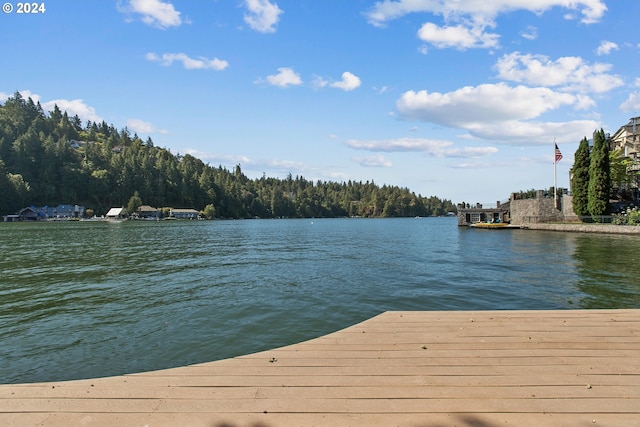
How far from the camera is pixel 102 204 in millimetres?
159500

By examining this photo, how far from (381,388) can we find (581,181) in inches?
2759

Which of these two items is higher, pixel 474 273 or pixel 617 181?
pixel 617 181

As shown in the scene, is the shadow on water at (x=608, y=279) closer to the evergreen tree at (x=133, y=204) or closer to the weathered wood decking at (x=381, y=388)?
the weathered wood decking at (x=381, y=388)

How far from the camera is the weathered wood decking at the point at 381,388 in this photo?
11.8 feet

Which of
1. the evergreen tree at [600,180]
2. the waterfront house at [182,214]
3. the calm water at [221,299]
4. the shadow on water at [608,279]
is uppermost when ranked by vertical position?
the evergreen tree at [600,180]

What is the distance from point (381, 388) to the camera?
416 cm

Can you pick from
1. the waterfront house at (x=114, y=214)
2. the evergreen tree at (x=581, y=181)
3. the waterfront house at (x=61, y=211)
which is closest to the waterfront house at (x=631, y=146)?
the evergreen tree at (x=581, y=181)

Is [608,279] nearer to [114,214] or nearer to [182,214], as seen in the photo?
[114,214]

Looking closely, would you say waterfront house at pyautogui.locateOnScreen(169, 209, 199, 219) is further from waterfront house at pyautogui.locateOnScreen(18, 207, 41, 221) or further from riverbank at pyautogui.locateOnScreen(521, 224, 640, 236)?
riverbank at pyautogui.locateOnScreen(521, 224, 640, 236)

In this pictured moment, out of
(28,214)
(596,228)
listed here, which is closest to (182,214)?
(28,214)

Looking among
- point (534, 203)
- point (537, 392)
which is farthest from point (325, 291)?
point (534, 203)

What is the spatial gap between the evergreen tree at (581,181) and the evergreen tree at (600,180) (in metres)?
2.53

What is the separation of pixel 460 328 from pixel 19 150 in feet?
586

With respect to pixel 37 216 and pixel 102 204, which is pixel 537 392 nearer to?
pixel 37 216
